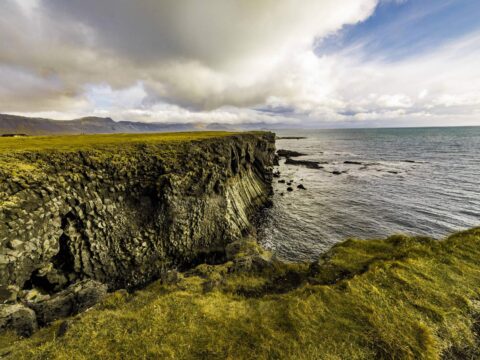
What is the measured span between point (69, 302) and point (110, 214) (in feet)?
31.3

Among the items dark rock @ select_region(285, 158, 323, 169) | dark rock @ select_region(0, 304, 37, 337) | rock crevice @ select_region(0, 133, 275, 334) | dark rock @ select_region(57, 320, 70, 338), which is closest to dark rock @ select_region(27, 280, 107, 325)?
dark rock @ select_region(0, 304, 37, 337)


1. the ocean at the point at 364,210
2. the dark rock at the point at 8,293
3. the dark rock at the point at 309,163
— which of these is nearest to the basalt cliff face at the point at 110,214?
the dark rock at the point at 8,293

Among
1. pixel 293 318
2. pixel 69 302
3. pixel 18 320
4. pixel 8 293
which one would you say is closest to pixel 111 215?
pixel 8 293

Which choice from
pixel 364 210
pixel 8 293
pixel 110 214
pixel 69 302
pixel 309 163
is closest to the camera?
pixel 69 302

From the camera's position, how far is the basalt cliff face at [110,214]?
17125 millimetres

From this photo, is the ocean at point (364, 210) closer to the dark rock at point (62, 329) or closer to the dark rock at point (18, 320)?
the dark rock at point (62, 329)

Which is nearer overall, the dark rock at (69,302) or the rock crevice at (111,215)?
the dark rock at (69,302)

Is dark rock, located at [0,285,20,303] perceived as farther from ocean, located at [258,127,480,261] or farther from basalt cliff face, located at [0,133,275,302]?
ocean, located at [258,127,480,261]

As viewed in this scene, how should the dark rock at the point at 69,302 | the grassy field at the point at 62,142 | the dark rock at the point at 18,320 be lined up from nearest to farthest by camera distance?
the dark rock at the point at 18,320 → the dark rock at the point at 69,302 → the grassy field at the point at 62,142

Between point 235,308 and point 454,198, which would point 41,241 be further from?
point 454,198

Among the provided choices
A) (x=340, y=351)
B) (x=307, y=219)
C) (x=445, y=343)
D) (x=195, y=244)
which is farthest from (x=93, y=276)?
(x=307, y=219)

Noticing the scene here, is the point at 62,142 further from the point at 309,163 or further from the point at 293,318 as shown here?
the point at 309,163

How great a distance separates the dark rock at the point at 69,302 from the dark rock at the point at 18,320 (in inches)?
31.9

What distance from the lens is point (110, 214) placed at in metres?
22.3
